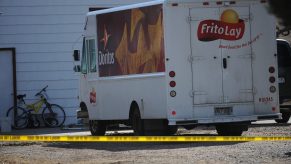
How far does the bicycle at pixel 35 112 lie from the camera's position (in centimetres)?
2672

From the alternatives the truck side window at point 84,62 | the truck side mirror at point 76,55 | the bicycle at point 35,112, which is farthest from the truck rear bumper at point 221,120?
the bicycle at point 35,112

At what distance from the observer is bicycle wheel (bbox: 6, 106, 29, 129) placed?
2667cm

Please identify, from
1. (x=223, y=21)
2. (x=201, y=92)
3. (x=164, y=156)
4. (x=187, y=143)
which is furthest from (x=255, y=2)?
(x=164, y=156)

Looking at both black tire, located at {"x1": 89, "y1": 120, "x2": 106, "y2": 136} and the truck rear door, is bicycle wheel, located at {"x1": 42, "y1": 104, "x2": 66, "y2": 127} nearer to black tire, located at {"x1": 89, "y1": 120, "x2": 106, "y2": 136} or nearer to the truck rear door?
black tire, located at {"x1": 89, "y1": 120, "x2": 106, "y2": 136}

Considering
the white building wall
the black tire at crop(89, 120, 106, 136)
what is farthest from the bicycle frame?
the black tire at crop(89, 120, 106, 136)

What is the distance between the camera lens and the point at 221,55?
16938 mm

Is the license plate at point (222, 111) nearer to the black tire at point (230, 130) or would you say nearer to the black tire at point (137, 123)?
the black tire at point (230, 130)

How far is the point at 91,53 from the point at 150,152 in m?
5.49

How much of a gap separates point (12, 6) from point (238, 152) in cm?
1461

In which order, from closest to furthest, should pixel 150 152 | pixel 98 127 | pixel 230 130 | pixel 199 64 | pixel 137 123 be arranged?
1. pixel 150 152
2. pixel 199 64
3. pixel 137 123
4. pixel 230 130
5. pixel 98 127

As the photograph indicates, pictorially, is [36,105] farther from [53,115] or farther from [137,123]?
[137,123]

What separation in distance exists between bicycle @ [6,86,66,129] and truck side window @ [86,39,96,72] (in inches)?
279

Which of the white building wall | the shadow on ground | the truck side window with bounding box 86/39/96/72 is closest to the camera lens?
the shadow on ground

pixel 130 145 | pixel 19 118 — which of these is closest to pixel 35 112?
pixel 19 118
